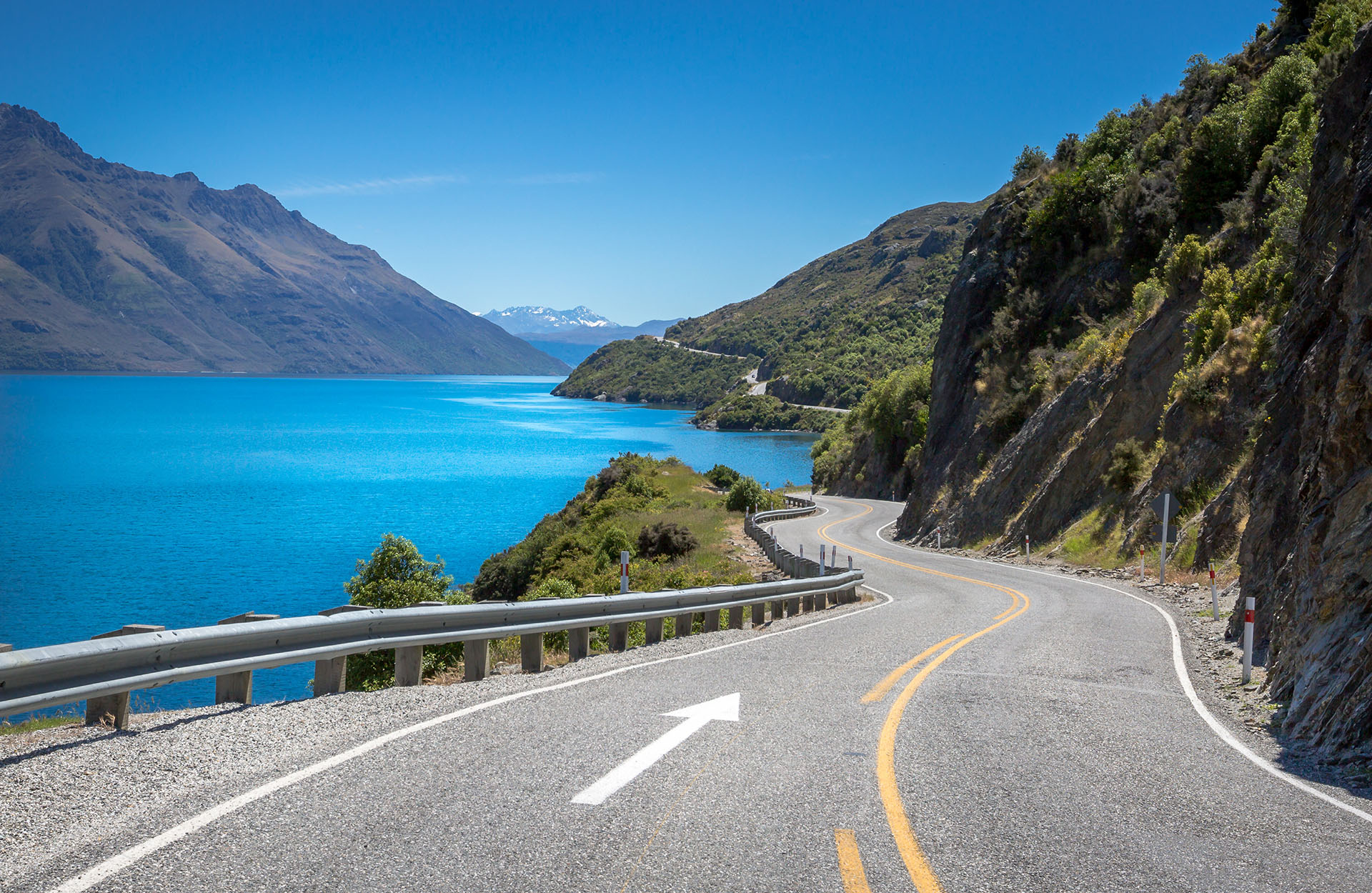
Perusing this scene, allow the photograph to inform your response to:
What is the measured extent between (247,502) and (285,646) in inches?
2743

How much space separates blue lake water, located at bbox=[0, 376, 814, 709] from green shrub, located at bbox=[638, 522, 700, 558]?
13456 mm

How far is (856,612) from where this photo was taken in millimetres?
17797

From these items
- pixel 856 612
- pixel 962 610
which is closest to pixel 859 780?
pixel 856 612

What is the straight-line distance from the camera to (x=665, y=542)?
37531 millimetres

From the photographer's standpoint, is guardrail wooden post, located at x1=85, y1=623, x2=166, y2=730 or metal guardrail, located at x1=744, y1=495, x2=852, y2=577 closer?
guardrail wooden post, located at x1=85, y1=623, x2=166, y2=730

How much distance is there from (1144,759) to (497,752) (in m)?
4.66

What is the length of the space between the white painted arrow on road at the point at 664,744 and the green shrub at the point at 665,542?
2844cm

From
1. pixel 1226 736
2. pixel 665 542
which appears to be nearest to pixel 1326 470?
pixel 1226 736

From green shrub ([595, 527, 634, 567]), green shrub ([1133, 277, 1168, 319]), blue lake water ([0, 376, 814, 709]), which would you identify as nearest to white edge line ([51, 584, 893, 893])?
blue lake water ([0, 376, 814, 709])

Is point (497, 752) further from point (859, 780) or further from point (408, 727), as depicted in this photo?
point (859, 780)

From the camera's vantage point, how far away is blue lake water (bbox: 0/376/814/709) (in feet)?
127

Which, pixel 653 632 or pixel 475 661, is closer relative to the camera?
pixel 475 661

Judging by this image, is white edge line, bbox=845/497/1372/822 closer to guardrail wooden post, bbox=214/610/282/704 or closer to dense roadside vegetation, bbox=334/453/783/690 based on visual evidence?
guardrail wooden post, bbox=214/610/282/704

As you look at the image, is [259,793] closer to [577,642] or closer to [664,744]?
[664,744]
